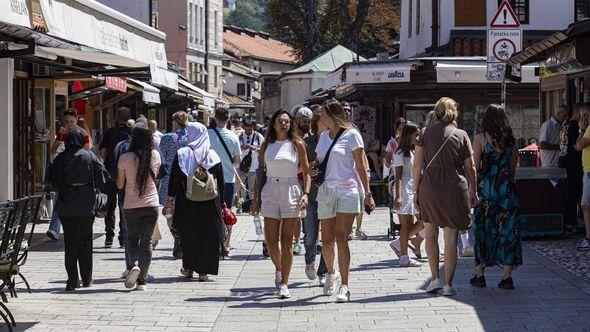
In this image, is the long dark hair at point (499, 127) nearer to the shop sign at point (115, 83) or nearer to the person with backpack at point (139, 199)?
the person with backpack at point (139, 199)

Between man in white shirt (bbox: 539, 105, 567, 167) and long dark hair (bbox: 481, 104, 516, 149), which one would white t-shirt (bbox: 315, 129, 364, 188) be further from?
man in white shirt (bbox: 539, 105, 567, 167)

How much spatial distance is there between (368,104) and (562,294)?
61.4 feet

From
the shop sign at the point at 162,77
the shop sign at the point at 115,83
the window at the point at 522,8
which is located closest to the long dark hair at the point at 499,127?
the shop sign at the point at 162,77

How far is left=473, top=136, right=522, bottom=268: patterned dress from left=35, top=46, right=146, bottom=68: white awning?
599 cm

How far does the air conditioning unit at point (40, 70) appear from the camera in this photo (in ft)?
63.2

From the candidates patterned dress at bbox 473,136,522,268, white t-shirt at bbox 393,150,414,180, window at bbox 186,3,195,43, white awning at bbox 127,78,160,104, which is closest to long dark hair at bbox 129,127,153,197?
patterned dress at bbox 473,136,522,268

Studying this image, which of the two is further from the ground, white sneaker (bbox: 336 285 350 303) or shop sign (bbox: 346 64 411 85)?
shop sign (bbox: 346 64 411 85)

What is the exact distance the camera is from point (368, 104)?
29094mm

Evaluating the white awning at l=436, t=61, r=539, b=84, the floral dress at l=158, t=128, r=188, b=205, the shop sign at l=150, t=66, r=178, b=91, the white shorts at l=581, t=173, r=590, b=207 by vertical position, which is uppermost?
the white awning at l=436, t=61, r=539, b=84

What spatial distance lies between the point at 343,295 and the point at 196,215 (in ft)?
7.42

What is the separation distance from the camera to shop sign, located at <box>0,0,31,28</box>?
10188 millimetres

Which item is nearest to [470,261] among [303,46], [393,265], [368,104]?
[393,265]

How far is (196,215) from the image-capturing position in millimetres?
12086

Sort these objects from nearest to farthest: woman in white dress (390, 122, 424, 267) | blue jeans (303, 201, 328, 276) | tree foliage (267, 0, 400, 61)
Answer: blue jeans (303, 201, 328, 276)
woman in white dress (390, 122, 424, 267)
tree foliage (267, 0, 400, 61)
